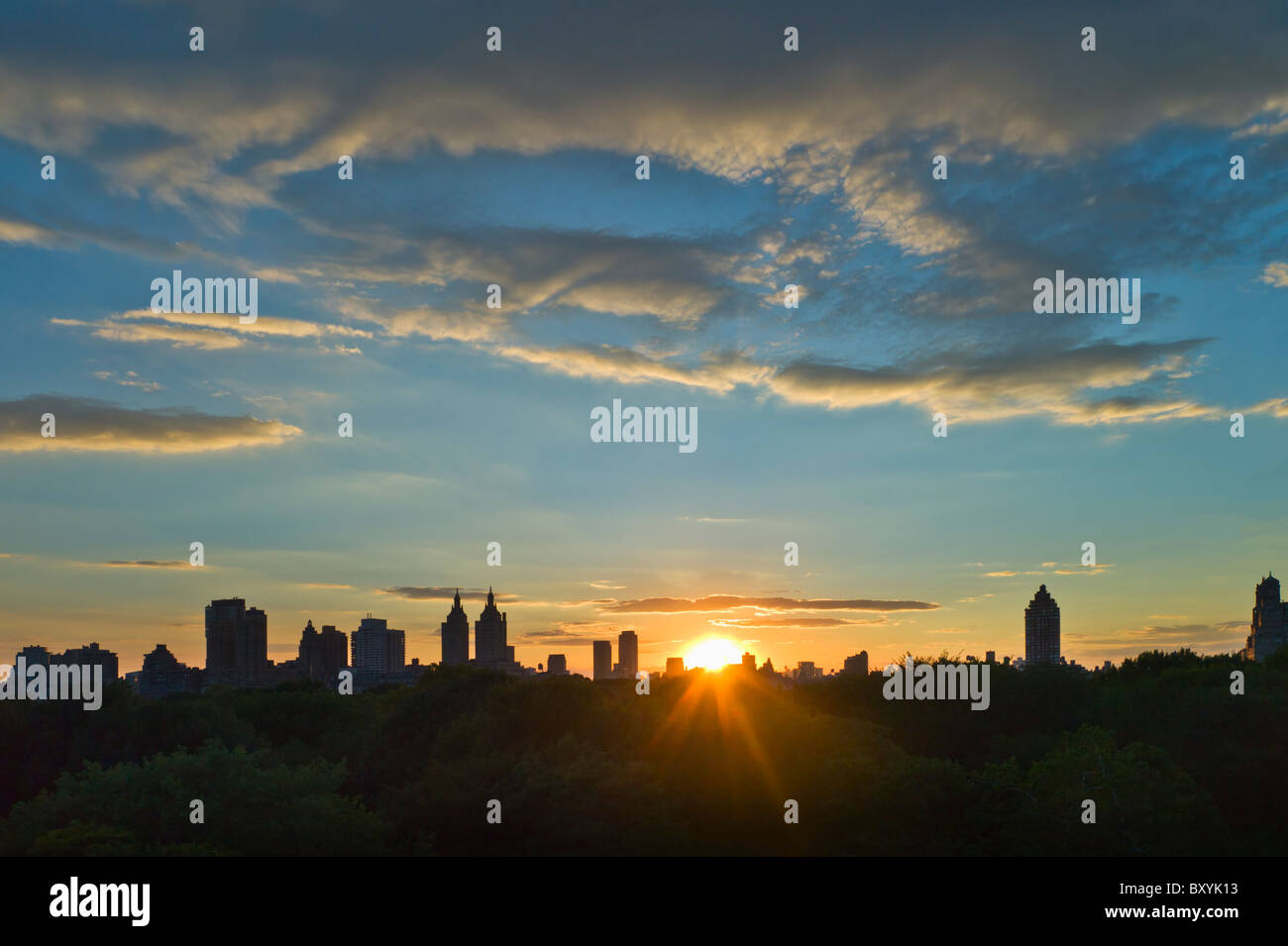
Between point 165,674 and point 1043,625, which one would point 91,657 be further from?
point 1043,625

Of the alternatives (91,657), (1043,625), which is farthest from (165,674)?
(1043,625)

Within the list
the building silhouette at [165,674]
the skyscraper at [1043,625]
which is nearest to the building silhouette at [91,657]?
the building silhouette at [165,674]

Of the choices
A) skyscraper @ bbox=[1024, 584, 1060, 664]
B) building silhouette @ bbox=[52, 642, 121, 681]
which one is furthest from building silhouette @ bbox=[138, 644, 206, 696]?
skyscraper @ bbox=[1024, 584, 1060, 664]

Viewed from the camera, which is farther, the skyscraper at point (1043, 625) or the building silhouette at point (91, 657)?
the skyscraper at point (1043, 625)

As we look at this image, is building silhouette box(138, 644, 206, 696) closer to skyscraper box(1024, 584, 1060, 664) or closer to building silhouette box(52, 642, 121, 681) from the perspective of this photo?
building silhouette box(52, 642, 121, 681)

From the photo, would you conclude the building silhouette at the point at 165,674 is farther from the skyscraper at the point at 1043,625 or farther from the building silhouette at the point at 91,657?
the skyscraper at the point at 1043,625

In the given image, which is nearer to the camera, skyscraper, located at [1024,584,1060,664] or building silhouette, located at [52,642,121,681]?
building silhouette, located at [52,642,121,681]
